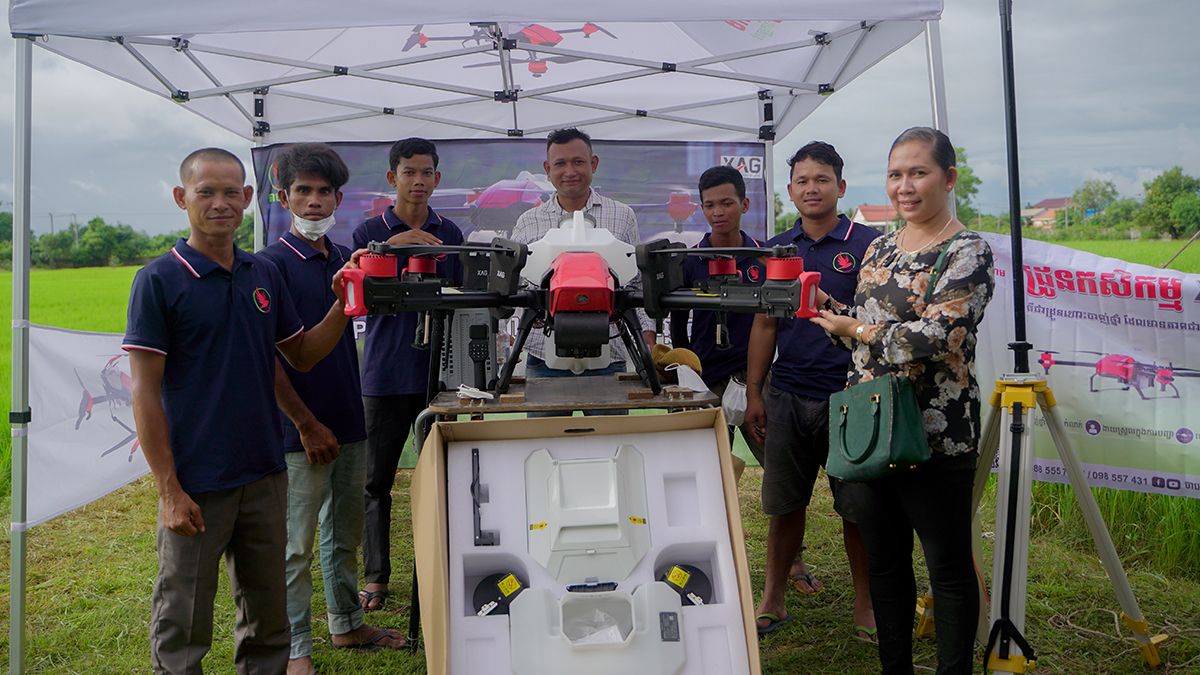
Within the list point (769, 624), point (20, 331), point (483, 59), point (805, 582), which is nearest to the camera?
point (20, 331)

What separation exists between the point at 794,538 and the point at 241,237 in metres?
15.6

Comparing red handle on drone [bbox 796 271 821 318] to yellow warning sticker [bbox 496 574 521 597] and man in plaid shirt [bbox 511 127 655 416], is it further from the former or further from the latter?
man in plaid shirt [bbox 511 127 655 416]

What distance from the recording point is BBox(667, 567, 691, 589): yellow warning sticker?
2232mm

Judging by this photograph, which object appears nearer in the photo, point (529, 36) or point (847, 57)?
point (847, 57)

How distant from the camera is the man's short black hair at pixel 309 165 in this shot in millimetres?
3172

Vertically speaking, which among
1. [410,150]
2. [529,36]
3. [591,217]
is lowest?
[591,217]

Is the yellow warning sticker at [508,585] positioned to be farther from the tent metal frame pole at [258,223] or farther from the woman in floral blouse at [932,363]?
the tent metal frame pole at [258,223]

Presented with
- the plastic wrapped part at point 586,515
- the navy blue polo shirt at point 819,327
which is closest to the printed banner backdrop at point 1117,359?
the navy blue polo shirt at point 819,327

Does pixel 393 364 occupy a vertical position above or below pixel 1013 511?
above

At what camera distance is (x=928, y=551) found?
2.62 meters

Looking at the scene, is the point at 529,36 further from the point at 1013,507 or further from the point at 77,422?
the point at 1013,507

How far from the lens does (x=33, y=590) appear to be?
450cm

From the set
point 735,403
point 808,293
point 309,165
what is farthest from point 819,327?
point 309,165

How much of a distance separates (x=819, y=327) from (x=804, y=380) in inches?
8.8
